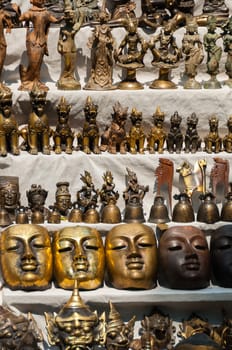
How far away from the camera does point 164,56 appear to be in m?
6.45

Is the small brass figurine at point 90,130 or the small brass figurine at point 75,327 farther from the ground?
the small brass figurine at point 90,130

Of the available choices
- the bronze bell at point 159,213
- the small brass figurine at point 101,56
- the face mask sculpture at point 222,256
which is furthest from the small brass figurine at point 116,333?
the small brass figurine at point 101,56

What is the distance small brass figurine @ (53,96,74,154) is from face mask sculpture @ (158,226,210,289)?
36.8 inches

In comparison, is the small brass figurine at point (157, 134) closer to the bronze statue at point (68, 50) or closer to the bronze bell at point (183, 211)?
the bronze bell at point (183, 211)

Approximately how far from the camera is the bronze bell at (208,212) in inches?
232

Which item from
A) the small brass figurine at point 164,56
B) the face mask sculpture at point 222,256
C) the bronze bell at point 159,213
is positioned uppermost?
the small brass figurine at point 164,56

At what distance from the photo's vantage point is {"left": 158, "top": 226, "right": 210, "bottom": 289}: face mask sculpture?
5.54 metres

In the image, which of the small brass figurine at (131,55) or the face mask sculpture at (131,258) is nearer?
the face mask sculpture at (131,258)

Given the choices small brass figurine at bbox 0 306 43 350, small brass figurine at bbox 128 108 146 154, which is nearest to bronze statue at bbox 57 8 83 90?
small brass figurine at bbox 128 108 146 154

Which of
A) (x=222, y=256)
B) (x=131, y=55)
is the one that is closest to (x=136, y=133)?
(x=131, y=55)

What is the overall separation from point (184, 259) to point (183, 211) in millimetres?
430

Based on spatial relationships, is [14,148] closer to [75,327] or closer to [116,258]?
[116,258]

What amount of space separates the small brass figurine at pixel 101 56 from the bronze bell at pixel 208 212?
3.39ft

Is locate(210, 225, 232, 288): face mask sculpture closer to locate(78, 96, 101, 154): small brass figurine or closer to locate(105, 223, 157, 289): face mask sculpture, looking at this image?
locate(105, 223, 157, 289): face mask sculpture
